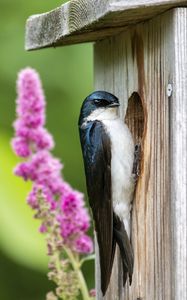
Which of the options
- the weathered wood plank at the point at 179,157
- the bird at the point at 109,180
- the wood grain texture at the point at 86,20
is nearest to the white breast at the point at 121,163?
the bird at the point at 109,180

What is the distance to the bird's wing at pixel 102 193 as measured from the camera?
141 inches

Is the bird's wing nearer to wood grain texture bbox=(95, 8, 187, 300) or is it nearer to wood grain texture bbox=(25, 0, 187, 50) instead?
wood grain texture bbox=(95, 8, 187, 300)

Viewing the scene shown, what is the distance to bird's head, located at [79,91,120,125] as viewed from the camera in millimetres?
3646

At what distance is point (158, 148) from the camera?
11.0 feet

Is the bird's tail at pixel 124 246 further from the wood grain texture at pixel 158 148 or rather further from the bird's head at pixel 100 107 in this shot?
the bird's head at pixel 100 107

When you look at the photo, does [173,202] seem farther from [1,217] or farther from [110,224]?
[1,217]

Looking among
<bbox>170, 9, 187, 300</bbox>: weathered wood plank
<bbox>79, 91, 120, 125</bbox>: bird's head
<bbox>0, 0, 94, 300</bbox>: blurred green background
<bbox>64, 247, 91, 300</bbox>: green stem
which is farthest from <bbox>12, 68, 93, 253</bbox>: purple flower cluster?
<bbox>0, 0, 94, 300</bbox>: blurred green background

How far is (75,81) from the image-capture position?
15.0 ft

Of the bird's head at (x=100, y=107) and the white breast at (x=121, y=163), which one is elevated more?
the bird's head at (x=100, y=107)

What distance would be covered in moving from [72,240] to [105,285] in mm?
181

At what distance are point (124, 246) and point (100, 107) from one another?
1.22 feet

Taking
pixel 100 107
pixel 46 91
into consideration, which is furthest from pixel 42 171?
pixel 46 91

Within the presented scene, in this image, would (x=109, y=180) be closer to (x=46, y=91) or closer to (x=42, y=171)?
(x=42, y=171)

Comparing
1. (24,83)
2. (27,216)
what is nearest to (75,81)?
(27,216)
